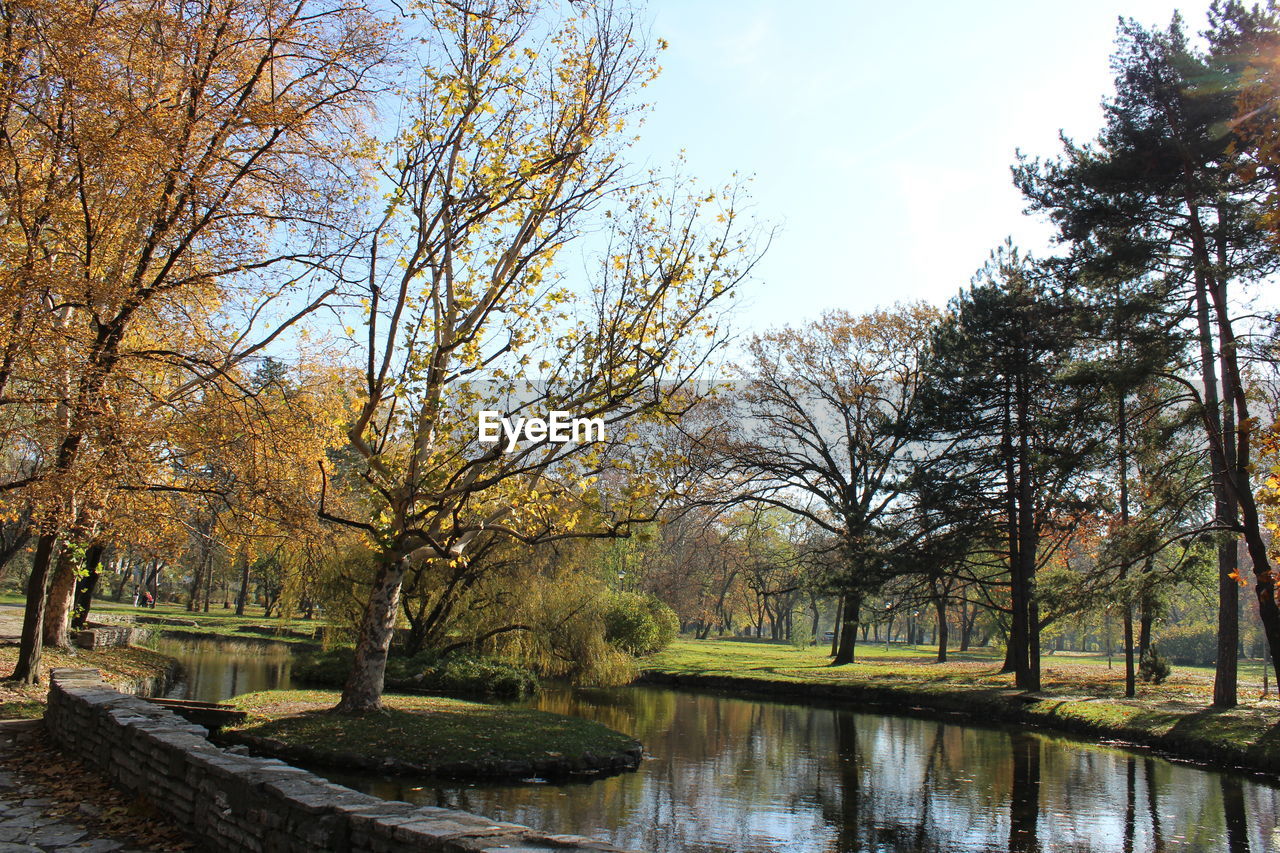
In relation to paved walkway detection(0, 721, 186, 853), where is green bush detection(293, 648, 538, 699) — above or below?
below

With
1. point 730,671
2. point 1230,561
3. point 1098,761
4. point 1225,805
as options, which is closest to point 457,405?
point 1225,805

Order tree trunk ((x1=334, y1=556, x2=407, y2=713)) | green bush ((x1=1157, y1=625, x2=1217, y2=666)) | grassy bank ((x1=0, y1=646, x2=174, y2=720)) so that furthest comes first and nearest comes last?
1. green bush ((x1=1157, y1=625, x2=1217, y2=666))
2. tree trunk ((x1=334, y1=556, x2=407, y2=713))
3. grassy bank ((x1=0, y1=646, x2=174, y2=720))

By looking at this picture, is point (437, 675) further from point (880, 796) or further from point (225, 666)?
point (880, 796)

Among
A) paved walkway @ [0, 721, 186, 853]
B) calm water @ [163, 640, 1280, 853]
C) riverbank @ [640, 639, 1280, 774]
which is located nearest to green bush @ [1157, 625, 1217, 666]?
riverbank @ [640, 639, 1280, 774]

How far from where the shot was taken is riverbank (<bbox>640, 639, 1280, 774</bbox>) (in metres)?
15.9

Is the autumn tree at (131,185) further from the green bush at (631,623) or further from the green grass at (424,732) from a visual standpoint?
the green bush at (631,623)

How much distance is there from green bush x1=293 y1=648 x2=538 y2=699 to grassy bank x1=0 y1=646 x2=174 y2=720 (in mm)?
3290

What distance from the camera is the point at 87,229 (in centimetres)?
1051

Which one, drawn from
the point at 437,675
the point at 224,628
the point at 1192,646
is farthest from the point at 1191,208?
the point at 1192,646

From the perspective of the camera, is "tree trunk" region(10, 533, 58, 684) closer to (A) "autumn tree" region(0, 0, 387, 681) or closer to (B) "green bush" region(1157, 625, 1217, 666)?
(A) "autumn tree" region(0, 0, 387, 681)

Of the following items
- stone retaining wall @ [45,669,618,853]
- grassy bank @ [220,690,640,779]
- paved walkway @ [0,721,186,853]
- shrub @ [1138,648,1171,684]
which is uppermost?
stone retaining wall @ [45,669,618,853]

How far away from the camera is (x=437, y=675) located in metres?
19.7

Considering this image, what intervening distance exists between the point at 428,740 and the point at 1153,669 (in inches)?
855

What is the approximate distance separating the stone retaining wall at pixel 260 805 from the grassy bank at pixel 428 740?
3440mm
